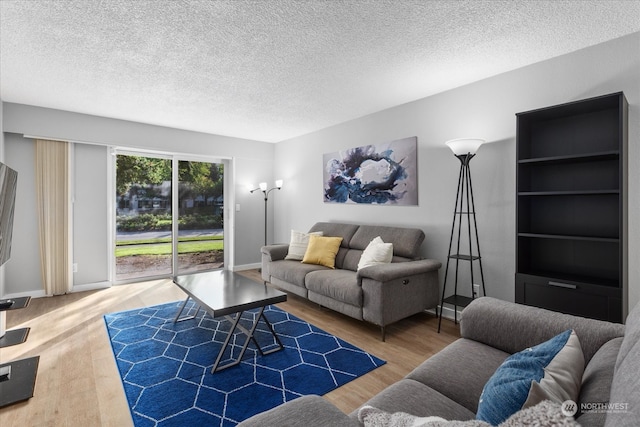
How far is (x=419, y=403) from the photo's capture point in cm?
125

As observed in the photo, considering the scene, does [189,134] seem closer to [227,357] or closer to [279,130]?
[279,130]

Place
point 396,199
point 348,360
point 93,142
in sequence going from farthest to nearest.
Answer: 1. point 93,142
2. point 396,199
3. point 348,360

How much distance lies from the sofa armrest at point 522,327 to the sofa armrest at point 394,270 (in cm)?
102

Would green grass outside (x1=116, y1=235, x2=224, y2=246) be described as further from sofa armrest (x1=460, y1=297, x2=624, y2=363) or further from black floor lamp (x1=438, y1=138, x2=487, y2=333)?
sofa armrest (x1=460, y1=297, x2=624, y2=363)

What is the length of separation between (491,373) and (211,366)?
1986 mm

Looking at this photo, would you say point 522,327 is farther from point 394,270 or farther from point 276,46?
point 276,46

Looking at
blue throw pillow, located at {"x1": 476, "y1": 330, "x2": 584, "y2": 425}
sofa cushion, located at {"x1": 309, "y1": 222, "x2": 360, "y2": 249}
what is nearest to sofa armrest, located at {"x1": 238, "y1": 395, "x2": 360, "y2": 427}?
blue throw pillow, located at {"x1": 476, "y1": 330, "x2": 584, "y2": 425}

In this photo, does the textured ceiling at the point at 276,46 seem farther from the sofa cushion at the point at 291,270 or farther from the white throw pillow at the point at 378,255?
the sofa cushion at the point at 291,270

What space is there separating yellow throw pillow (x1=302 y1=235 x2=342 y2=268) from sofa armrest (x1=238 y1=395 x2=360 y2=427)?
295cm

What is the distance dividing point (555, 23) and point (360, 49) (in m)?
1.38

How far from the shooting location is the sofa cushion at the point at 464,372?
1353 mm

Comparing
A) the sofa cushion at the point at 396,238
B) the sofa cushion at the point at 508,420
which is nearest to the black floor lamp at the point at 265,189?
the sofa cushion at the point at 396,238

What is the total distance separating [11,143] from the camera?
4.01 m

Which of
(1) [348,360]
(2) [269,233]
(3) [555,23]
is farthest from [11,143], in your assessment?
(3) [555,23]
